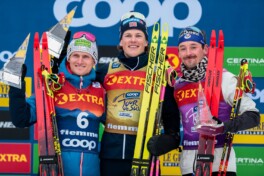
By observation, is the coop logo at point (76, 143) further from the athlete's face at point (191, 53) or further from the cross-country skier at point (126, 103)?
the athlete's face at point (191, 53)

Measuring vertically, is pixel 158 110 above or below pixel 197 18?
below

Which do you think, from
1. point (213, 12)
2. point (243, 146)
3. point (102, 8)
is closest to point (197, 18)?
point (213, 12)

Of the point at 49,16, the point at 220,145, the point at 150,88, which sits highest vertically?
the point at 49,16

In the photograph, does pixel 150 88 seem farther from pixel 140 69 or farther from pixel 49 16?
pixel 49 16

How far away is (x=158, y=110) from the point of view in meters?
4.03

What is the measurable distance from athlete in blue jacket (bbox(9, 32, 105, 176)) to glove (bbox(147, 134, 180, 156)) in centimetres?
40

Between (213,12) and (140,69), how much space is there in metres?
1.65

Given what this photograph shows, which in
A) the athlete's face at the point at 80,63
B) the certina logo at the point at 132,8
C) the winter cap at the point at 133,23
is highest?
the certina logo at the point at 132,8

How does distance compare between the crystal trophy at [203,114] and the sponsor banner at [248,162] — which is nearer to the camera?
the crystal trophy at [203,114]

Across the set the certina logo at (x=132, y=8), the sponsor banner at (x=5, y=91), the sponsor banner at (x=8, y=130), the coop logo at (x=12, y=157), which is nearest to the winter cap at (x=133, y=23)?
the certina logo at (x=132, y=8)

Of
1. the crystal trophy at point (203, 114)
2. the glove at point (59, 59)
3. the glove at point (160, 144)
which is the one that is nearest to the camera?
the crystal trophy at point (203, 114)

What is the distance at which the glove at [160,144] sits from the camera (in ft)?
12.9

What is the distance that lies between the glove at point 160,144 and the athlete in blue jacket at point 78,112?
40 centimetres

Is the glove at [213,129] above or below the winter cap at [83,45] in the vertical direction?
below
